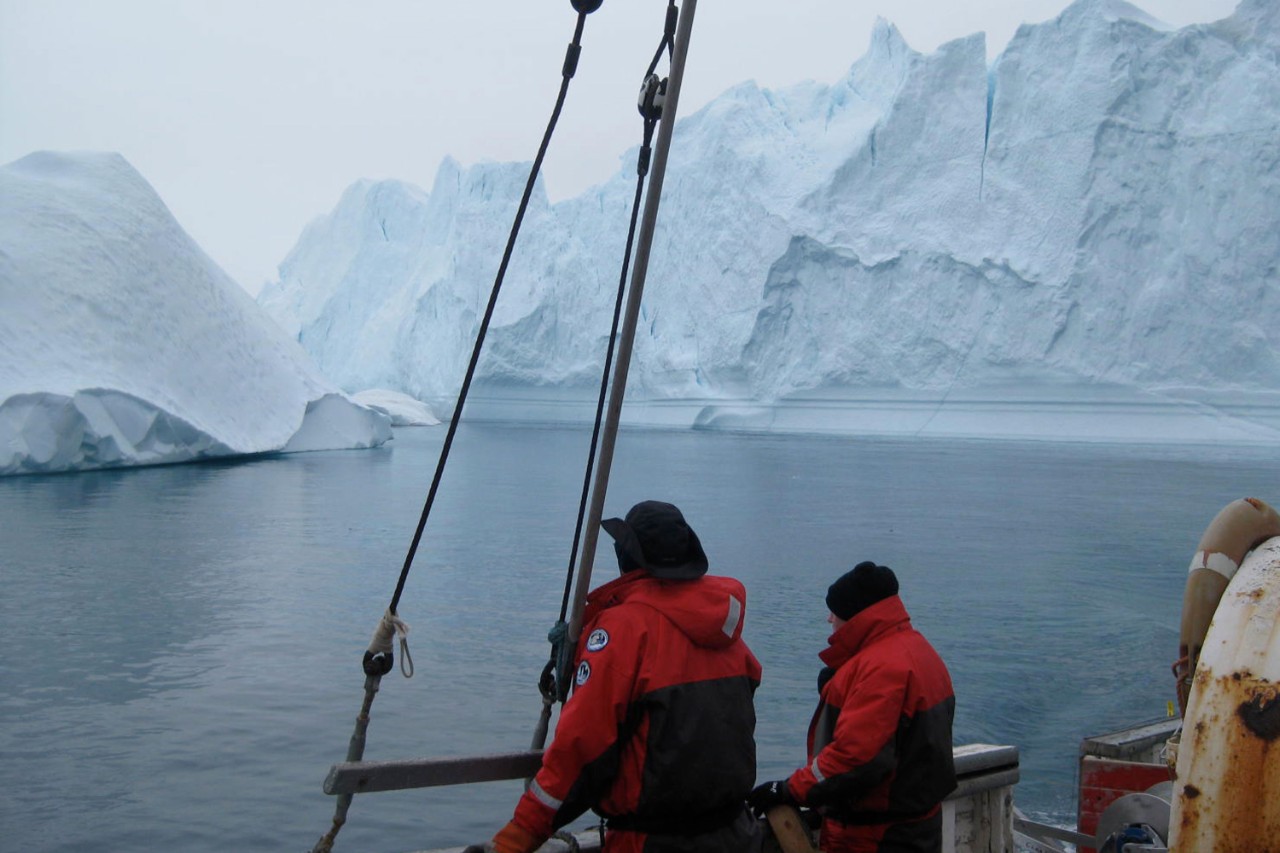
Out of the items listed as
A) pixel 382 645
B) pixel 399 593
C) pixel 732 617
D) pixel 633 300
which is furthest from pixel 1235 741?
pixel 382 645

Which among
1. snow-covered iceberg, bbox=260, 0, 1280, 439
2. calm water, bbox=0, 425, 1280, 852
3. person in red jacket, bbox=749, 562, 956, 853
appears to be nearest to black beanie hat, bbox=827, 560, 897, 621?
person in red jacket, bbox=749, 562, 956, 853

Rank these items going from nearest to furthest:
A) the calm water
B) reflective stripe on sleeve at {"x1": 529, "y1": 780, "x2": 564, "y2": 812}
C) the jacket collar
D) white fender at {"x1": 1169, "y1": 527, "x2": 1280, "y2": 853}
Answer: white fender at {"x1": 1169, "y1": 527, "x2": 1280, "y2": 853}
reflective stripe on sleeve at {"x1": 529, "y1": 780, "x2": 564, "y2": 812}
the jacket collar
the calm water

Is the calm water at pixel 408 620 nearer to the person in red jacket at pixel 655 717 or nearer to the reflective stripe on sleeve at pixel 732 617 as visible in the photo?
the person in red jacket at pixel 655 717

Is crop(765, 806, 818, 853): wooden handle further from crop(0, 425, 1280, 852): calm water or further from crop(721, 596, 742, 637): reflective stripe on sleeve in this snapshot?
crop(0, 425, 1280, 852): calm water

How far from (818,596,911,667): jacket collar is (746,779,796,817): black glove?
23cm

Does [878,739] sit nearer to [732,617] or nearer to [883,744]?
[883,744]

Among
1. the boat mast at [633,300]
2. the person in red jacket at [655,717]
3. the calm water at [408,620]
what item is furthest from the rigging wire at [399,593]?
the calm water at [408,620]

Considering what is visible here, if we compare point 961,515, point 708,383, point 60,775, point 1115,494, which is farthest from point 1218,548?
point 708,383

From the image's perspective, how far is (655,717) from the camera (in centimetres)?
144

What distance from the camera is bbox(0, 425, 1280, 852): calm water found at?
13.1 ft

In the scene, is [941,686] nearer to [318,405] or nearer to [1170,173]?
[318,405]

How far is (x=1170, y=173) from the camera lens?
965 inches

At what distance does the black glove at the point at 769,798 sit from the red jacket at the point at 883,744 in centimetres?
3

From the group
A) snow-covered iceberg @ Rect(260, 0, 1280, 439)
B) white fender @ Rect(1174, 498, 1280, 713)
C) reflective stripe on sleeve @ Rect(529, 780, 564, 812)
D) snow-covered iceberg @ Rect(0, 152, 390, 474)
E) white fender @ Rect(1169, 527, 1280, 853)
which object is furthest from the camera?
snow-covered iceberg @ Rect(260, 0, 1280, 439)
